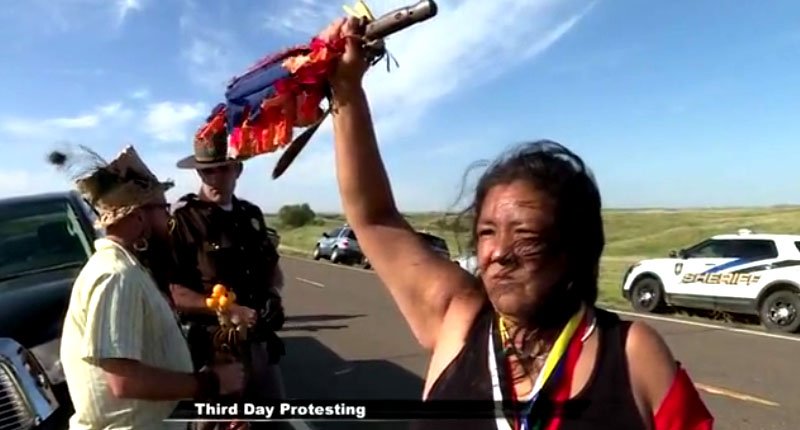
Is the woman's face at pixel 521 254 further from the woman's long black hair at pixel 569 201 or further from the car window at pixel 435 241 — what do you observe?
the car window at pixel 435 241

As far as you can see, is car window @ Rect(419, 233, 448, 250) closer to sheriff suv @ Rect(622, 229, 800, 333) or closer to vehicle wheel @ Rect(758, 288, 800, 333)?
sheriff suv @ Rect(622, 229, 800, 333)

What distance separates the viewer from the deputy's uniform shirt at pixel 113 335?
7.82 ft

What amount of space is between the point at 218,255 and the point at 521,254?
2653mm

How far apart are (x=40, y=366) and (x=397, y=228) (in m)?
2.57

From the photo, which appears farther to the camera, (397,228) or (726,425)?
(726,425)

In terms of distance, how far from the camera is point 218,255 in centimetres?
387

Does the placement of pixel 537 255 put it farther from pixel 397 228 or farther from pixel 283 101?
pixel 283 101

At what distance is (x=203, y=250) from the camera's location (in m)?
3.88

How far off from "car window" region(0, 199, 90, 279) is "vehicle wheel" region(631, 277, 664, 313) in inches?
498

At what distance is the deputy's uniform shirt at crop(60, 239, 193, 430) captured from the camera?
2383mm

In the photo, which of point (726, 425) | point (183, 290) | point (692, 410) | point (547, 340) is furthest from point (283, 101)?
point (726, 425)

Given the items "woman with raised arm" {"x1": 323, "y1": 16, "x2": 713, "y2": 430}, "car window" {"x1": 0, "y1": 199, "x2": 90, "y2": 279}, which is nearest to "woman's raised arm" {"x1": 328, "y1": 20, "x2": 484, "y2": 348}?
"woman with raised arm" {"x1": 323, "y1": 16, "x2": 713, "y2": 430}

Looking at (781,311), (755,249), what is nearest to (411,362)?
(781,311)

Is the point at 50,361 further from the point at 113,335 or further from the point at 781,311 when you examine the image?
the point at 781,311
